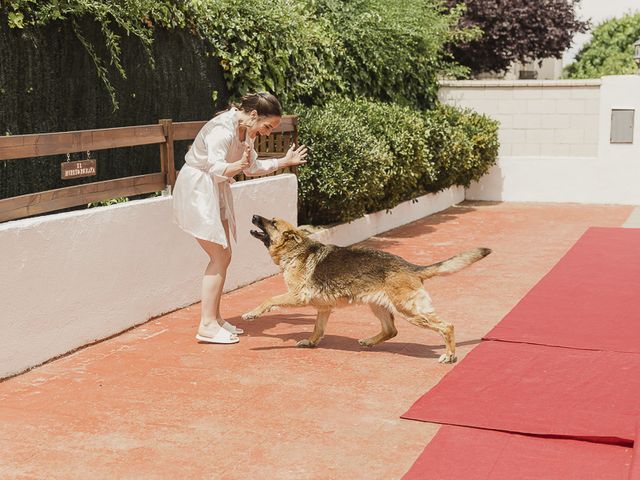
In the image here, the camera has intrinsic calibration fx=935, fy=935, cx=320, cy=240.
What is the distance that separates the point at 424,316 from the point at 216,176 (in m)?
1.94

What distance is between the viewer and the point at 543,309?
28.6 ft

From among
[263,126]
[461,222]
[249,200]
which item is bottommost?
[461,222]

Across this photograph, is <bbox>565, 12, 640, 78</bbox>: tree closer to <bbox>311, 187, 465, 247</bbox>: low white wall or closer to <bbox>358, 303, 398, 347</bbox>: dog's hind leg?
<bbox>311, 187, 465, 247</bbox>: low white wall

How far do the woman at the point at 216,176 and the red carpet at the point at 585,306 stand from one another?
7.46 feet

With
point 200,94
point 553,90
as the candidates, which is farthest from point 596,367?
point 553,90

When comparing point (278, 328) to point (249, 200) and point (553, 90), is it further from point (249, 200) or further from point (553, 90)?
point (553, 90)

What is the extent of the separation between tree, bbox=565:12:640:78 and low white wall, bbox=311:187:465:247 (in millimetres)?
27191

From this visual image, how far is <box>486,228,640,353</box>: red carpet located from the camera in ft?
25.0

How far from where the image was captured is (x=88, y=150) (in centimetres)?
777

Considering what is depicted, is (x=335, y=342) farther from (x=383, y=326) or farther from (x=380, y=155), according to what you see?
(x=380, y=155)

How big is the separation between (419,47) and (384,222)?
13.7ft

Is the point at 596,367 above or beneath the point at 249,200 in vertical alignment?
beneath

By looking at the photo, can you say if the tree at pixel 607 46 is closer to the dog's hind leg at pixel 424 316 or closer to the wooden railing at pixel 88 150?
the wooden railing at pixel 88 150

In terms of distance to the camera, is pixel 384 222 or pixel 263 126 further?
pixel 384 222
